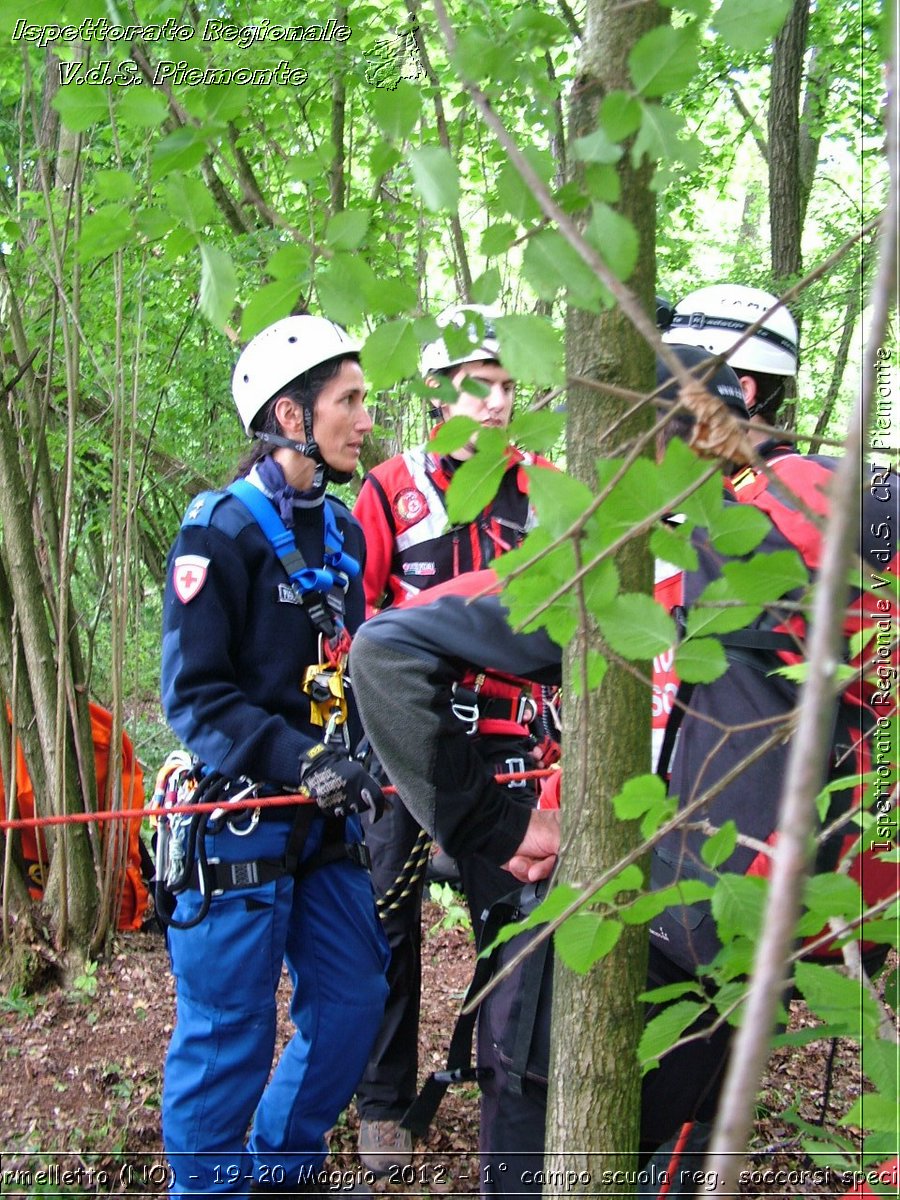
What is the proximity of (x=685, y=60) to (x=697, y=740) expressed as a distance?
43.3 inches

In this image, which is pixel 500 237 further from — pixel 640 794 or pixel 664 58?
pixel 640 794

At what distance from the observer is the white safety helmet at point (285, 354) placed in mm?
3215

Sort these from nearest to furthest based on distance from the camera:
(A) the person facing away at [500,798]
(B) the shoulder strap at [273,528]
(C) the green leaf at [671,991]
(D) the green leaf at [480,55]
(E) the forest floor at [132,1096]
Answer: (D) the green leaf at [480,55] < (C) the green leaf at [671,991] < (A) the person facing away at [500,798] < (B) the shoulder strap at [273,528] < (E) the forest floor at [132,1096]

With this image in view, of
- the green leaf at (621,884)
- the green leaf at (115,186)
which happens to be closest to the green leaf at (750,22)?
the green leaf at (115,186)

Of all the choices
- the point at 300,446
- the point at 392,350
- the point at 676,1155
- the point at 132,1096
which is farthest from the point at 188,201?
the point at 132,1096

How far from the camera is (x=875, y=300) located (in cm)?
50

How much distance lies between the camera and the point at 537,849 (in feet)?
6.73

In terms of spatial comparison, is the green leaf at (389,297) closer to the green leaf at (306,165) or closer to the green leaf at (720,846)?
the green leaf at (306,165)

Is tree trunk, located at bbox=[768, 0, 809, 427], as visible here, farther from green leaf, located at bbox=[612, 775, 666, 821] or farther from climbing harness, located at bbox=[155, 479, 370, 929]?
green leaf, located at bbox=[612, 775, 666, 821]

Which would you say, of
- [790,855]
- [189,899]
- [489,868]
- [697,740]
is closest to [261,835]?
[189,899]

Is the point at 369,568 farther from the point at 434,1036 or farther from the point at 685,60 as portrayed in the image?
the point at 685,60

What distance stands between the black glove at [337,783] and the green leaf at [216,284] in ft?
6.06

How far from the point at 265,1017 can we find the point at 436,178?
2.45m

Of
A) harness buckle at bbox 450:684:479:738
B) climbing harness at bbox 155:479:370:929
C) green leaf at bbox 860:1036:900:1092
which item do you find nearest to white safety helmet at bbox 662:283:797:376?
harness buckle at bbox 450:684:479:738
